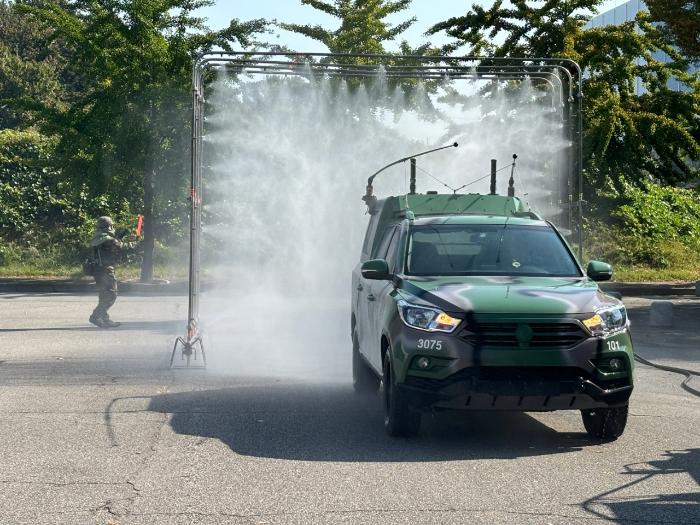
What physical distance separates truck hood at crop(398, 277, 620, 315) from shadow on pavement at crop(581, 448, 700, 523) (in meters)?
1.27

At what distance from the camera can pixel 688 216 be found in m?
33.2

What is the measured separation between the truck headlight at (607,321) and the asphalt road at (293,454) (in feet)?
2.82

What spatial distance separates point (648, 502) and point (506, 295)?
7.26ft

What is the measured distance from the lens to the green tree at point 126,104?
2720 centimetres

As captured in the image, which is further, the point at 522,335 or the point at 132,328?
the point at 132,328

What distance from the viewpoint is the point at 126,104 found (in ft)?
89.7

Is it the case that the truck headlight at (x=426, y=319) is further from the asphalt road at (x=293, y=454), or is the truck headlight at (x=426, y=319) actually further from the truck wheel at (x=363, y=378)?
the truck wheel at (x=363, y=378)

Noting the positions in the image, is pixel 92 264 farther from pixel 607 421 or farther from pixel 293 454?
pixel 607 421

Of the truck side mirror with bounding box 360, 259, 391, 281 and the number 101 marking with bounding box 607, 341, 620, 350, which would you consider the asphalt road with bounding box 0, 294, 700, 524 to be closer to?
the number 101 marking with bounding box 607, 341, 620, 350

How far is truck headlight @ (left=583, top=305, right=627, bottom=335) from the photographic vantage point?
849 centimetres

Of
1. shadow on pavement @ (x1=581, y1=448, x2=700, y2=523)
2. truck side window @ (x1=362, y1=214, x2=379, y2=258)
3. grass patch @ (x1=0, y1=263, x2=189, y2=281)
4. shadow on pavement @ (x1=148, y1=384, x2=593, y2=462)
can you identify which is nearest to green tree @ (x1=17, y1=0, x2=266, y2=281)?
grass patch @ (x1=0, y1=263, x2=189, y2=281)

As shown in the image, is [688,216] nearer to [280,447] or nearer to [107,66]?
[107,66]

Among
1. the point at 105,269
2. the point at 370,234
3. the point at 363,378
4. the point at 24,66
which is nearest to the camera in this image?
the point at 363,378

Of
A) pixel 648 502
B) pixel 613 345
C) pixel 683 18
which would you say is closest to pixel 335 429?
pixel 613 345
